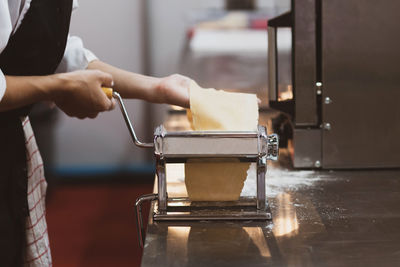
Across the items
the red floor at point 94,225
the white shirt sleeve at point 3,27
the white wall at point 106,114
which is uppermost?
the white shirt sleeve at point 3,27

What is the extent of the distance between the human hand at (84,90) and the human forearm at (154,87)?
0.19m

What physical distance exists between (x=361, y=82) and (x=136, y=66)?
2.64 m

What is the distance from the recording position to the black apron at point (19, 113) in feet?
4.10

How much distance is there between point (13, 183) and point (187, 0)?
270 cm

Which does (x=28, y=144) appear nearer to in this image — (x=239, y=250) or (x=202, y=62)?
(x=239, y=250)

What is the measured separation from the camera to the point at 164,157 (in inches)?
40.0

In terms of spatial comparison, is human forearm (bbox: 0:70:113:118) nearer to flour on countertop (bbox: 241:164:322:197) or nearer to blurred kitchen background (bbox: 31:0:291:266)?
flour on countertop (bbox: 241:164:322:197)

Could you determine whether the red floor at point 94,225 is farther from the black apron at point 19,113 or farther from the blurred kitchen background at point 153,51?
the black apron at point 19,113

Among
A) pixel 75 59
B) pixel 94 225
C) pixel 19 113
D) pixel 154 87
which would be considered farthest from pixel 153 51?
pixel 19 113

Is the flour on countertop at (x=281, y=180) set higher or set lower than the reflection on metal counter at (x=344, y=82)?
lower

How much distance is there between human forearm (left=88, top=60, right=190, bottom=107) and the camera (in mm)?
1371

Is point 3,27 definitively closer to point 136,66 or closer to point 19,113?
point 19,113

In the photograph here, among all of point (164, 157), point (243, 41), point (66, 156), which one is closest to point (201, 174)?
point (164, 157)

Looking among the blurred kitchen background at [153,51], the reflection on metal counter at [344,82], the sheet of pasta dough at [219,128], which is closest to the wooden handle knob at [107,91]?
the sheet of pasta dough at [219,128]
